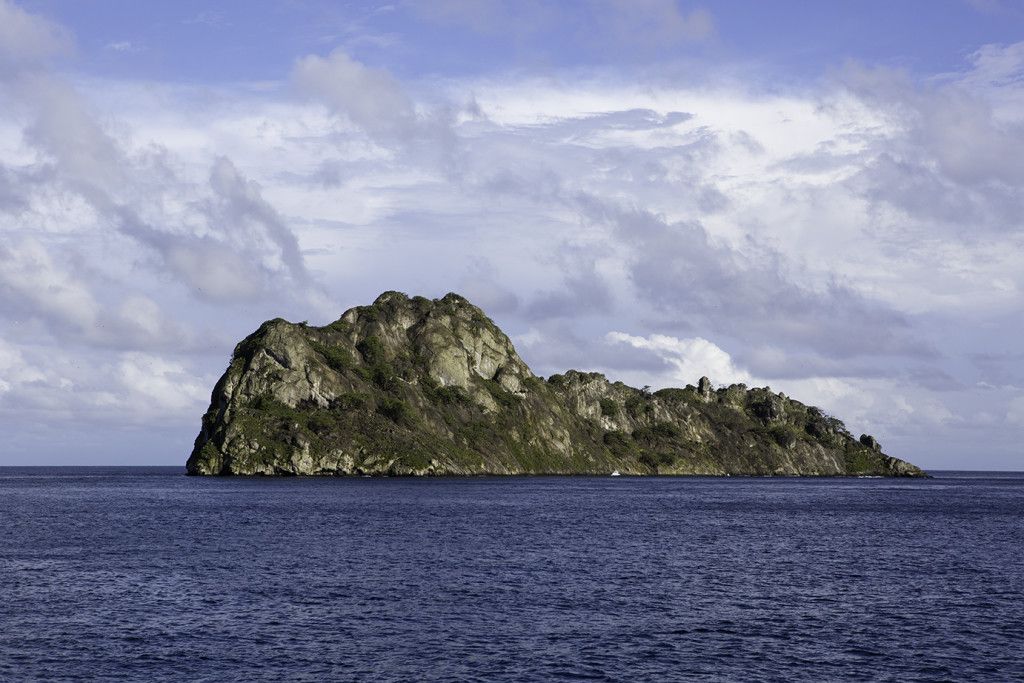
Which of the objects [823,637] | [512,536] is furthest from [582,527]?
[823,637]

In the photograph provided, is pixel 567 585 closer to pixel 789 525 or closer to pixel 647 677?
→ pixel 647 677

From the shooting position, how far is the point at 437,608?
70875 millimetres

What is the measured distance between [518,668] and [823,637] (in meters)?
21.0

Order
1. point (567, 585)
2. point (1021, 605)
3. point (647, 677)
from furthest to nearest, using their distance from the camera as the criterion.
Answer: point (567, 585) → point (1021, 605) → point (647, 677)

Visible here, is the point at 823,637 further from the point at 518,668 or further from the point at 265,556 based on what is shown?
the point at 265,556

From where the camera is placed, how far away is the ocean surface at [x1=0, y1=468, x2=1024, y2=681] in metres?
55.2

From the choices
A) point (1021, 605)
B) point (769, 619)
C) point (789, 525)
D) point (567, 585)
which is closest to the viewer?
point (769, 619)

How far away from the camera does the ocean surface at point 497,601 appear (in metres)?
55.2

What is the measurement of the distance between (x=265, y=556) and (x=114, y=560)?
44.4 feet

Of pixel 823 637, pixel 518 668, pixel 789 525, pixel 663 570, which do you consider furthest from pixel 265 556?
pixel 789 525

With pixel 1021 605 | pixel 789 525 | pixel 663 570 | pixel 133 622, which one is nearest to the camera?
pixel 133 622

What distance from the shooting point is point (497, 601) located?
73.9 meters

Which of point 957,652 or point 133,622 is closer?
point 957,652

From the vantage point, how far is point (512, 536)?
392 ft
